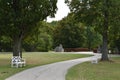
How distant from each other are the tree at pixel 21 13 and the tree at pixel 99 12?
7.71 metres

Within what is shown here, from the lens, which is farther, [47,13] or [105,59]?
[105,59]

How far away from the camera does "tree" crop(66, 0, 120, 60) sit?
42094 mm

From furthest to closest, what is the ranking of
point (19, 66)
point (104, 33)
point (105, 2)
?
point (104, 33) → point (105, 2) → point (19, 66)

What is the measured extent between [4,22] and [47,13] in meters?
4.60

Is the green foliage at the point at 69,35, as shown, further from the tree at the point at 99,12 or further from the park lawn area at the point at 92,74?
the park lawn area at the point at 92,74

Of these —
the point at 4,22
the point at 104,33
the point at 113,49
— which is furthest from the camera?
the point at 113,49

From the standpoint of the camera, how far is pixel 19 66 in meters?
31.5

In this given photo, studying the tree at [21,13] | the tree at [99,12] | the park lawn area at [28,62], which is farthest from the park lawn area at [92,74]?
the tree at [99,12]

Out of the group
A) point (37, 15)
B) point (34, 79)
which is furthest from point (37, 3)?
point (34, 79)

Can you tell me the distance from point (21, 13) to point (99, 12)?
12.0m

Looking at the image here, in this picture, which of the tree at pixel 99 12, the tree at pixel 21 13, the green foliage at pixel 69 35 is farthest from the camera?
the green foliage at pixel 69 35

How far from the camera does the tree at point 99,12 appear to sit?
42.1 metres

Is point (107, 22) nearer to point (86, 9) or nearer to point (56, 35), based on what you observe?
point (86, 9)

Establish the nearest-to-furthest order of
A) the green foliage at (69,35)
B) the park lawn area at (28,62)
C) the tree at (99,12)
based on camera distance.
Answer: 1. the park lawn area at (28,62)
2. the tree at (99,12)
3. the green foliage at (69,35)
